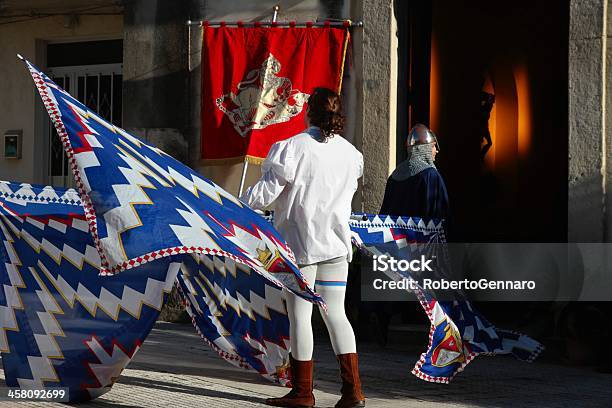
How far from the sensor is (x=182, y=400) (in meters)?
7.08

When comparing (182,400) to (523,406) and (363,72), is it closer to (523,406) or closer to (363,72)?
(523,406)

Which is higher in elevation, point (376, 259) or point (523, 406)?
point (376, 259)

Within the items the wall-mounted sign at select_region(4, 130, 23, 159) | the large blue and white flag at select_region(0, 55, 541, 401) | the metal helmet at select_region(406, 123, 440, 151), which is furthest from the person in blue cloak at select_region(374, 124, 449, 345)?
the wall-mounted sign at select_region(4, 130, 23, 159)

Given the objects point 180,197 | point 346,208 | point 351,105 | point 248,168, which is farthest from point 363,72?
point 180,197

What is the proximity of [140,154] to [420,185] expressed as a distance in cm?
329

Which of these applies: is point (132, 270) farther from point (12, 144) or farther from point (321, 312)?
point (12, 144)

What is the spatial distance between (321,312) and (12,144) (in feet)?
28.5

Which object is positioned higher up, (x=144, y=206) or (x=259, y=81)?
(x=259, y=81)

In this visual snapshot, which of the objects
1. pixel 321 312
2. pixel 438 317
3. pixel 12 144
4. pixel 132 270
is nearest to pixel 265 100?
pixel 438 317

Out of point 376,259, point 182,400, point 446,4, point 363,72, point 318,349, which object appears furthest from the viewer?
point 446,4

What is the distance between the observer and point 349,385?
22.8ft

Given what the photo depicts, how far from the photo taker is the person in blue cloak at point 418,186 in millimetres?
9242

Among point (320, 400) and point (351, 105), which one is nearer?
point (320, 400)

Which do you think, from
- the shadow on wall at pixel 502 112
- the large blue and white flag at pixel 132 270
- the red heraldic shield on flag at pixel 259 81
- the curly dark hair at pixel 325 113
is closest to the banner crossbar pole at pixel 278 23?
the red heraldic shield on flag at pixel 259 81
